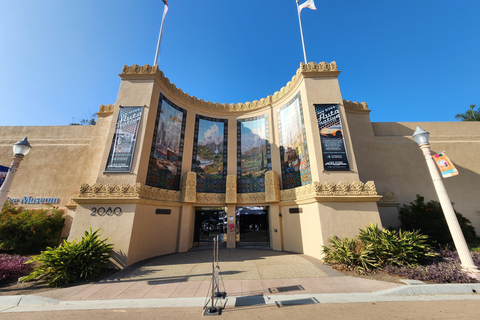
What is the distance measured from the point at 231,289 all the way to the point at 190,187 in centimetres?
852

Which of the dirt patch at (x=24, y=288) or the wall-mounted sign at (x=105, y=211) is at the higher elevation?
the wall-mounted sign at (x=105, y=211)

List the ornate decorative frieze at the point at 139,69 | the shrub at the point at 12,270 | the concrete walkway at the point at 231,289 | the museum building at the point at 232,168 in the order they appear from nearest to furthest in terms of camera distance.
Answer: the concrete walkway at the point at 231,289
the shrub at the point at 12,270
the museum building at the point at 232,168
the ornate decorative frieze at the point at 139,69

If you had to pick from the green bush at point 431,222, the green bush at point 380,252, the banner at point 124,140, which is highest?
the banner at point 124,140

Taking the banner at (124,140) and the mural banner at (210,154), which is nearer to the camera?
the banner at (124,140)

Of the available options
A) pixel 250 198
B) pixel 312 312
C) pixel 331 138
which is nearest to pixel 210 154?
pixel 250 198

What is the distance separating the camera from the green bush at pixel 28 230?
1088 centimetres

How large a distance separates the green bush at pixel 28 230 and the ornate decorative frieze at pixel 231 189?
11.8m

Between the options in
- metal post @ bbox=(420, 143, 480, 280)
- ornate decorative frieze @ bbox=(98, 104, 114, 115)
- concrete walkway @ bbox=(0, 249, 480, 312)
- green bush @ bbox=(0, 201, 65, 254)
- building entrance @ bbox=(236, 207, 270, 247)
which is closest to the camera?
concrete walkway @ bbox=(0, 249, 480, 312)

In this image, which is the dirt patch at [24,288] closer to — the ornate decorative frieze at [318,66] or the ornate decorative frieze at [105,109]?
the ornate decorative frieze at [105,109]

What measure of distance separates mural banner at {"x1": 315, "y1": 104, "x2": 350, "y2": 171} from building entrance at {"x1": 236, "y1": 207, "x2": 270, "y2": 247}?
6.52 metres

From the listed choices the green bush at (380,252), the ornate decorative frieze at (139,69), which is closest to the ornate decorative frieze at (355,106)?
the green bush at (380,252)

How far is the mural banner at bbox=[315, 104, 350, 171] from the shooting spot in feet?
37.2

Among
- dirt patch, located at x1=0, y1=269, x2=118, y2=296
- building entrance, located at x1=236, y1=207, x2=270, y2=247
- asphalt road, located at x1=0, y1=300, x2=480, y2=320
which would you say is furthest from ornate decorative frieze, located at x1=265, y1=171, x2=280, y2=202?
dirt patch, located at x1=0, y1=269, x2=118, y2=296

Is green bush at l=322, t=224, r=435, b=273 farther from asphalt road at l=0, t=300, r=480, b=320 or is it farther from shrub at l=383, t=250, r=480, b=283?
asphalt road at l=0, t=300, r=480, b=320
